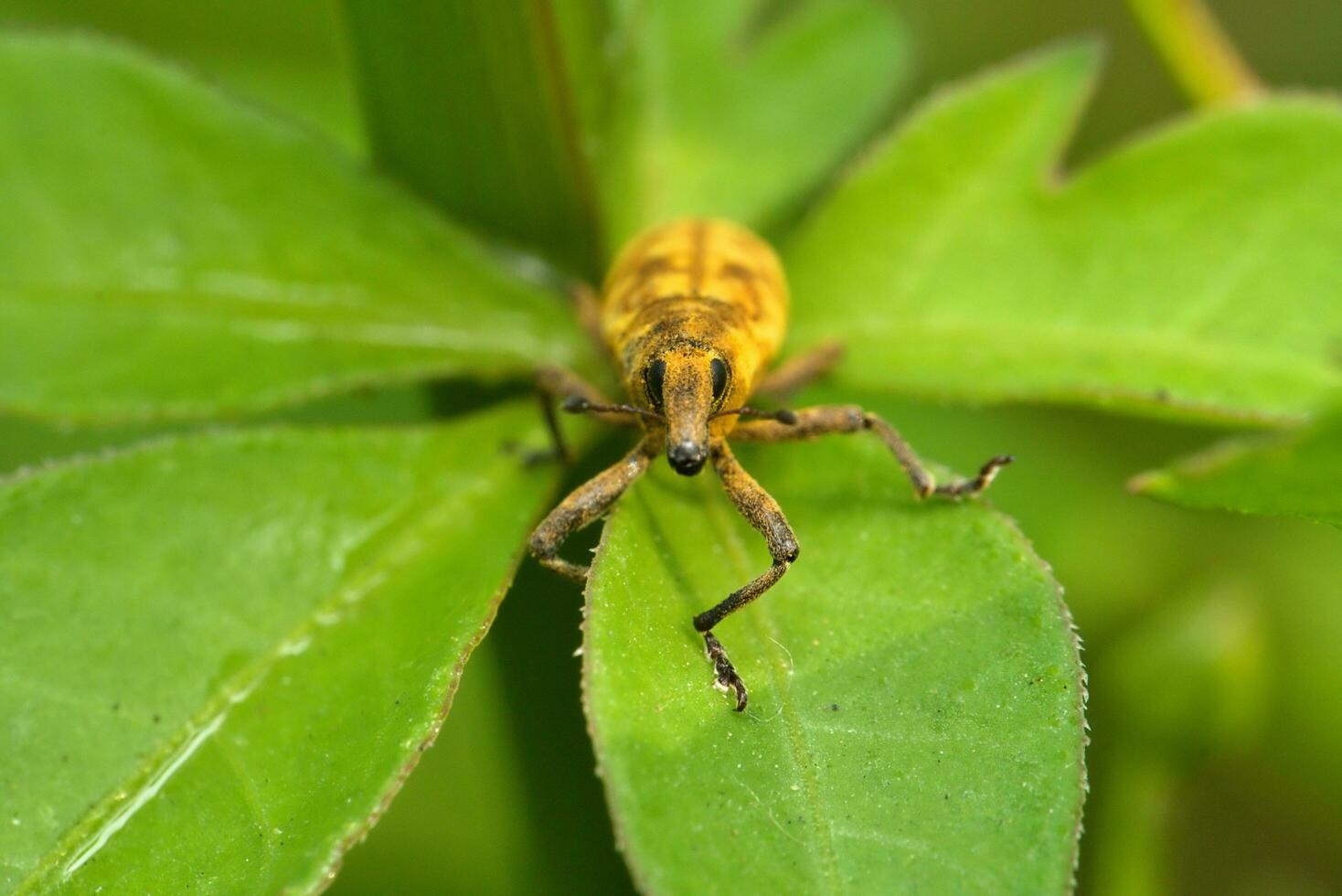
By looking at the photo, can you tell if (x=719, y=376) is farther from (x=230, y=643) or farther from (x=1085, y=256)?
(x=230, y=643)

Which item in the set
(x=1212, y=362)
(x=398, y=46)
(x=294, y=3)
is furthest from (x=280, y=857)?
(x=294, y=3)

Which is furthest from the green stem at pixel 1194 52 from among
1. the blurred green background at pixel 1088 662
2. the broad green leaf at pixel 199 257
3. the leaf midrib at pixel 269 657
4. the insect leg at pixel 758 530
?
the leaf midrib at pixel 269 657

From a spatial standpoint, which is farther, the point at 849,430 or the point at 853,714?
the point at 849,430

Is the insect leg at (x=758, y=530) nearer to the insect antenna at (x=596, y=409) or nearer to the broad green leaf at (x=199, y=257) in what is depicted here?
the insect antenna at (x=596, y=409)

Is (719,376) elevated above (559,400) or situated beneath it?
situated beneath

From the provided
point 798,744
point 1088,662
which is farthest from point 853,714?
point 1088,662

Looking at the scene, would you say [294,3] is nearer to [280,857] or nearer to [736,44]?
[736,44]
